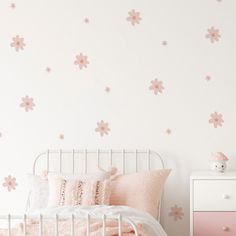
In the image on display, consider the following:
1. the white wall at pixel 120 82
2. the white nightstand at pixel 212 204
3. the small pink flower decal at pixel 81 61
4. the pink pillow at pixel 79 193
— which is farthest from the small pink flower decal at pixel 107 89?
the white nightstand at pixel 212 204

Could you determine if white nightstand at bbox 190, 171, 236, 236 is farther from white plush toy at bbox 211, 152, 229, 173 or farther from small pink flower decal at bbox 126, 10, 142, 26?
small pink flower decal at bbox 126, 10, 142, 26

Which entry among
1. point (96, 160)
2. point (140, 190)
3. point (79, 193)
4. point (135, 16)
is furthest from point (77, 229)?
point (135, 16)

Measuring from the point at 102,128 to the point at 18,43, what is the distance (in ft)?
2.85

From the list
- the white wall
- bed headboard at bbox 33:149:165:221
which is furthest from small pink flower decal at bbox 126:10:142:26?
bed headboard at bbox 33:149:165:221

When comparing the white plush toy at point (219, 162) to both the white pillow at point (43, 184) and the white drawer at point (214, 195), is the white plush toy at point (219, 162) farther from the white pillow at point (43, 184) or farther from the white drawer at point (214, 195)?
the white pillow at point (43, 184)

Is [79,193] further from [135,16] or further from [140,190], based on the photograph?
[135,16]

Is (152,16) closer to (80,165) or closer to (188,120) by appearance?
(188,120)

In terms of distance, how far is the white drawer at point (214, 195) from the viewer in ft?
12.7

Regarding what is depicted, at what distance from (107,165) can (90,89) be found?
562 millimetres

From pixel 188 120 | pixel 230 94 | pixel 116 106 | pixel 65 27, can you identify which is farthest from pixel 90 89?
pixel 230 94

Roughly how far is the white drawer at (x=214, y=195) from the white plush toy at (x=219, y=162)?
152 mm

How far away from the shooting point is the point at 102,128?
4.25m

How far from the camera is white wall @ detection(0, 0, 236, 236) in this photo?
165 inches

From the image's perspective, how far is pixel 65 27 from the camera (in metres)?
4.25
